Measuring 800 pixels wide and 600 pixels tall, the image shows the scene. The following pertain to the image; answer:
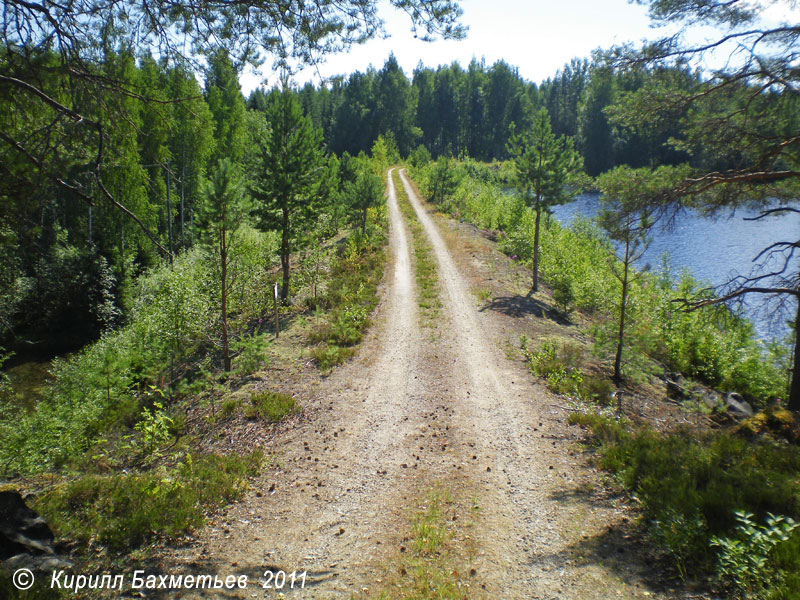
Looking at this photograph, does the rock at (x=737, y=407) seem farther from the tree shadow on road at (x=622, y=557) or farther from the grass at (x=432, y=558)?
the grass at (x=432, y=558)

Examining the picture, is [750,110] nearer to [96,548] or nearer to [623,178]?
[623,178]

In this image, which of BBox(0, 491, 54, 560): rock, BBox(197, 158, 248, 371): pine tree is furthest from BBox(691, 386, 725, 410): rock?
BBox(0, 491, 54, 560): rock

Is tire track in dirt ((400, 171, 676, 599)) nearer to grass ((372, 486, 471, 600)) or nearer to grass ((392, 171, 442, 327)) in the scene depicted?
grass ((372, 486, 471, 600))

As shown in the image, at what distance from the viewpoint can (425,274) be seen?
21281mm

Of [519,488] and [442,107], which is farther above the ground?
[442,107]

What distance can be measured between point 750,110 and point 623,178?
7.82ft

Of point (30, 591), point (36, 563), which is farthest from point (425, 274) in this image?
point (30, 591)

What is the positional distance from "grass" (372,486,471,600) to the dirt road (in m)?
0.18

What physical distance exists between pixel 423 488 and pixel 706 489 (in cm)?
369

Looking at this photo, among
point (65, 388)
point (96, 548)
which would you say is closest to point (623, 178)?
point (96, 548)

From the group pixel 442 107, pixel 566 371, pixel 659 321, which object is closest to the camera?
pixel 566 371

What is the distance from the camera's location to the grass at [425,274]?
16.6 metres

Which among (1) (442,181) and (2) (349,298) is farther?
(1) (442,181)

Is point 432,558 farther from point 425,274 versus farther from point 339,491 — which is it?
point 425,274
